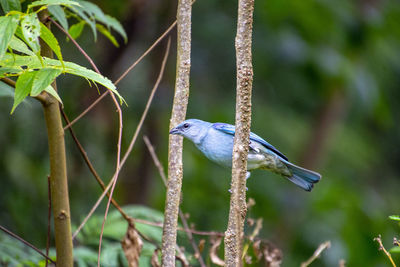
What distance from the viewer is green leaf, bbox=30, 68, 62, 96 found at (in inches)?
63.3

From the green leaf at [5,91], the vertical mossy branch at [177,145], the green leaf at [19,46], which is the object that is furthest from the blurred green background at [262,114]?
the green leaf at [19,46]

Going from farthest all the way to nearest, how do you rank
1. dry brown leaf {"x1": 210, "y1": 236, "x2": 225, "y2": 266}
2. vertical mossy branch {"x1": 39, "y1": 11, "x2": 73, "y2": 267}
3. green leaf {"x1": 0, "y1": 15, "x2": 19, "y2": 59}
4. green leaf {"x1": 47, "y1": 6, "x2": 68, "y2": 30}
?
dry brown leaf {"x1": 210, "y1": 236, "x2": 225, "y2": 266} → green leaf {"x1": 47, "y1": 6, "x2": 68, "y2": 30} → vertical mossy branch {"x1": 39, "y1": 11, "x2": 73, "y2": 267} → green leaf {"x1": 0, "y1": 15, "x2": 19, "y2": 59}

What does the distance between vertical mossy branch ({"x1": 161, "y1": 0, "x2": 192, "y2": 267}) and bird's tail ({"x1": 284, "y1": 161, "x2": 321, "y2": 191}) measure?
1.14 metres

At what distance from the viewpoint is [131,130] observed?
268 inches

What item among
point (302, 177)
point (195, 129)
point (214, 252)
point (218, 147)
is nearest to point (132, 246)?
point (214, 252)

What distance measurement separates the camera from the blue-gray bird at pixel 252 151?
125 inches

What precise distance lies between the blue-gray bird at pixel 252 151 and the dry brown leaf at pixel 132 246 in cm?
81

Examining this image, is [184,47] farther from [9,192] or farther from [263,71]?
[263,71]

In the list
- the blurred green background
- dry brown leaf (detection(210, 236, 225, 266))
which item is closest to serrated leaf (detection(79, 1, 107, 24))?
dry brown leaf (detection(210, 236, 225, 266))

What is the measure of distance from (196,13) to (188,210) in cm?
254

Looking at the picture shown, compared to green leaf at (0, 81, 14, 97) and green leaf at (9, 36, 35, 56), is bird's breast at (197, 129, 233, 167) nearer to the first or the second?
green leaf at (0, 81, 14, 97)

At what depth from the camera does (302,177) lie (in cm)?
331

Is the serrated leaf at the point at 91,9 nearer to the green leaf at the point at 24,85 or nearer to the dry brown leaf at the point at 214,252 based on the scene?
the green leaf at the point at 24,85

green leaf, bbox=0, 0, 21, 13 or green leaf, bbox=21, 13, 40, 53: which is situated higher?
green leaf, bbox=0, 0, 21, 13
